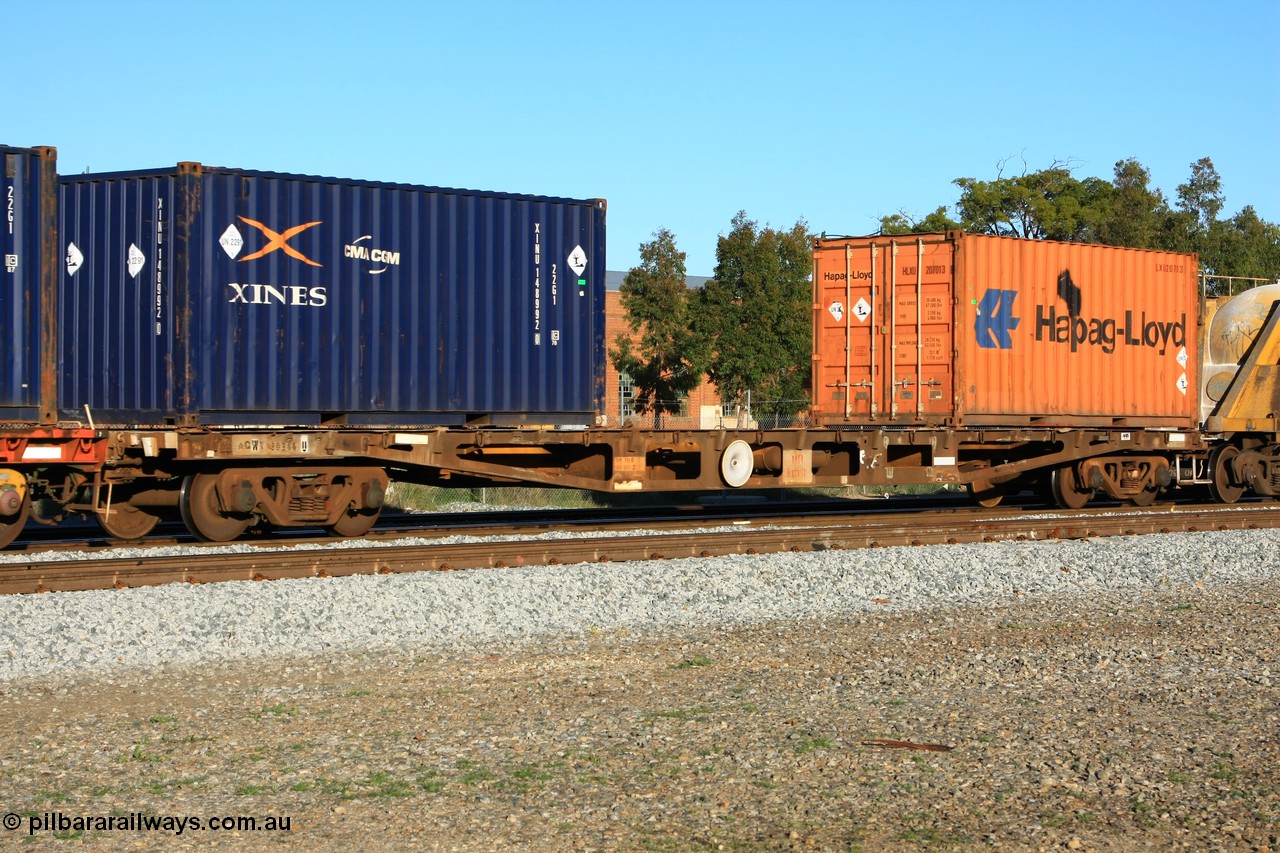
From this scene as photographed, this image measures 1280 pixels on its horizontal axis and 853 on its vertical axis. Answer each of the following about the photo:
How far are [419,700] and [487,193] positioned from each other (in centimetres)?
898

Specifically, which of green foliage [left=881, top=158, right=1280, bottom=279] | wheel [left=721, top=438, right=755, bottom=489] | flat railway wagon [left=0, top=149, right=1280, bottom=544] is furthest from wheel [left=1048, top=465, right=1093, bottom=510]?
A: green foliage [left=881, top=158, right=1280, bottom=279]

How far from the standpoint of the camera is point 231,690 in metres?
7.69

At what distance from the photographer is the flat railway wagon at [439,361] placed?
45.0ft

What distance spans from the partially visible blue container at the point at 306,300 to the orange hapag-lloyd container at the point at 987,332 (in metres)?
5.38

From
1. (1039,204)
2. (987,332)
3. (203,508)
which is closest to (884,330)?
(987,332)

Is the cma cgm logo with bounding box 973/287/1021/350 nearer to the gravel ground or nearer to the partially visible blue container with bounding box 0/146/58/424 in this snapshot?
the gravel ground

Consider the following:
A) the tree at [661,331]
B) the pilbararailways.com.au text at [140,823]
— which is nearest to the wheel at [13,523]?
the pilbararailways.com.au text at [140,823]

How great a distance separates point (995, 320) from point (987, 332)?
0.22 metres

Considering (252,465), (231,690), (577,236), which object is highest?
(577,236)

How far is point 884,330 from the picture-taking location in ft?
62.4

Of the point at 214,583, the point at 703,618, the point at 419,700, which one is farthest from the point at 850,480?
the point at 419,700

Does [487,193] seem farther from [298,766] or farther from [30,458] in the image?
[298,766]

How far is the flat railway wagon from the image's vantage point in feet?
45.0

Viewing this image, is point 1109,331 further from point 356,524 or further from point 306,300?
point 306,300
